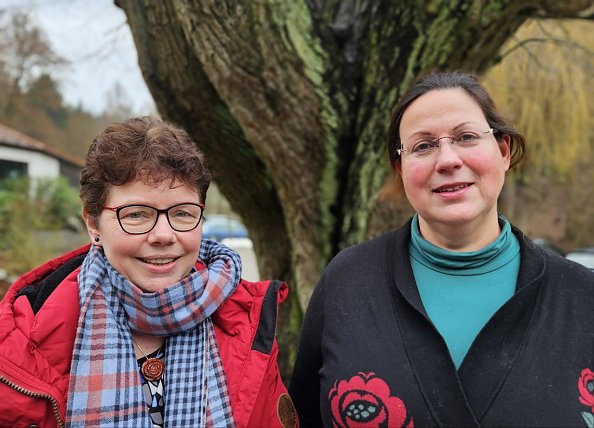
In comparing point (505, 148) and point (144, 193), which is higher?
point (505, 148)

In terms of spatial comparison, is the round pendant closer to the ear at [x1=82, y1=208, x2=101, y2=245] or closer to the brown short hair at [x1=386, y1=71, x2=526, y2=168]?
the ear at [x1=82, y1=208, x2=101, y2=245]

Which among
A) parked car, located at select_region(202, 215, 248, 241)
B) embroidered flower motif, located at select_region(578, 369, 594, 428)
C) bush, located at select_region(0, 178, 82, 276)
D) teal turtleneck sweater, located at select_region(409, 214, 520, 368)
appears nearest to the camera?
embroidered flower motif, located at select_region(578, 369, 594, 428)

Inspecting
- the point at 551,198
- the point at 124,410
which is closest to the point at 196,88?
the point at 124,410

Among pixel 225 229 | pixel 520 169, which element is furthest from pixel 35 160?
pixel 520 169

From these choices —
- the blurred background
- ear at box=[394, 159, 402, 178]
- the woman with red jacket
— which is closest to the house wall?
the blurred background

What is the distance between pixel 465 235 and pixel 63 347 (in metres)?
1.28

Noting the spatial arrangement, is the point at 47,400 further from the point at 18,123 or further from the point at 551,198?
the point at 18,123

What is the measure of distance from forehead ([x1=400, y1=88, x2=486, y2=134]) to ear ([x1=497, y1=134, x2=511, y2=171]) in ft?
0.41

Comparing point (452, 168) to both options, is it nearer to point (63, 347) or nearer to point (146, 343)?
point (146, 343)

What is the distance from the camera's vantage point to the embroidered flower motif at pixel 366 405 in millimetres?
1562

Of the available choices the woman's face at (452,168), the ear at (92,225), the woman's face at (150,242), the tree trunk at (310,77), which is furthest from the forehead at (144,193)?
the tree trunk at (310,77)

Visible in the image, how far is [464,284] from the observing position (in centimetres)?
171

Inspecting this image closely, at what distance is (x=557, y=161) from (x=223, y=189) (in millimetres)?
11970

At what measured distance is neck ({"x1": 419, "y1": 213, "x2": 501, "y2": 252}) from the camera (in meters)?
1.71
